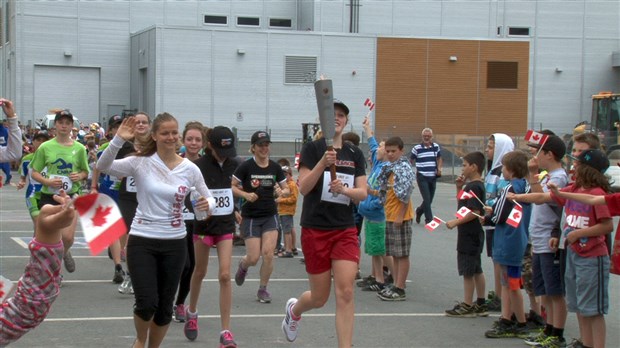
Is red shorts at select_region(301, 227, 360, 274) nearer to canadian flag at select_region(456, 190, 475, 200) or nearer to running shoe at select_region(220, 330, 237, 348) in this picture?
running shoe at select_region(220, 330, 237, 348)

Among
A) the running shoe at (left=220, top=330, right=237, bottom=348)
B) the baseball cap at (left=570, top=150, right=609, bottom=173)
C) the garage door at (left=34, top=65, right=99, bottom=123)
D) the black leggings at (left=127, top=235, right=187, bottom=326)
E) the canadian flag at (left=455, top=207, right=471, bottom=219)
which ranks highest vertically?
the garage door at (left=34, top=65, right=99, bottom=123)

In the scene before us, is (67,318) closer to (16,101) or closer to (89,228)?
(89,228)

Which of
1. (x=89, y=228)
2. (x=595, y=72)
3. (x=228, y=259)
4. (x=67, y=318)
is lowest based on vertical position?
(x=67, y=318)

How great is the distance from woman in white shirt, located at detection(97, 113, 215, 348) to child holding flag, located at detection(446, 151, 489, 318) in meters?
3.48

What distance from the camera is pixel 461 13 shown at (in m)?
53.5

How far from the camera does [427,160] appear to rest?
19.0 meters

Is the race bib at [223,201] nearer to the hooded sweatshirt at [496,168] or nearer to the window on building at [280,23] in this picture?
the hooded sweatshirt at [496,168]

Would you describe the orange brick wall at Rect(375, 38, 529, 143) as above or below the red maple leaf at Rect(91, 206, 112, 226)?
above

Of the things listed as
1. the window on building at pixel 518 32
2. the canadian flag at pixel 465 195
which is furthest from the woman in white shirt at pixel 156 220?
the window on building at pixel 518 32

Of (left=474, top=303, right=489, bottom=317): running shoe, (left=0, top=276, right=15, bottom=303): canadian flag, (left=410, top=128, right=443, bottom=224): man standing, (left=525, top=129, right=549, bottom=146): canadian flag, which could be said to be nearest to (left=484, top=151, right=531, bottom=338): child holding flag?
(left=525, top=129, right=549, bottom=146): canadian flag

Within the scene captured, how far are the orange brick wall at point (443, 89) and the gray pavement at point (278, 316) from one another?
37.2m

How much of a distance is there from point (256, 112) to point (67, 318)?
39078 millimetres

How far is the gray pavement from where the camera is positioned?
27.2 ft

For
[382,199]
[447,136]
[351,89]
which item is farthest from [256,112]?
[382,199]
